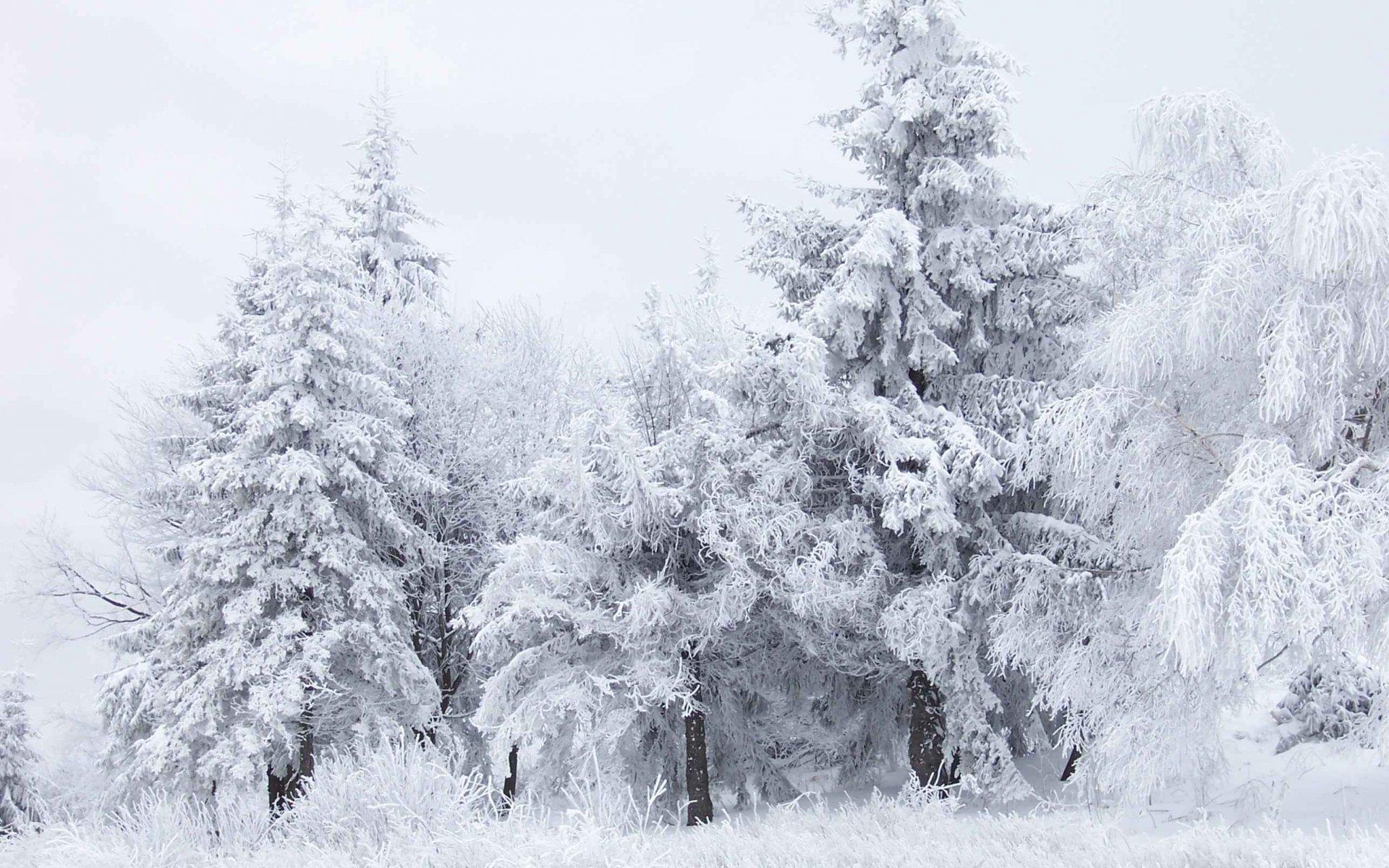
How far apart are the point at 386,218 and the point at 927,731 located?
15.6 m

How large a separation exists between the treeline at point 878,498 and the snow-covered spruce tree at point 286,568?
72 mm

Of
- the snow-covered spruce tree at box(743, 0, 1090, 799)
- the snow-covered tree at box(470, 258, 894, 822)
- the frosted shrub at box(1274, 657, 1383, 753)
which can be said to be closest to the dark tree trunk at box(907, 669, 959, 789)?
the snow-covered spruce tree at box(743, 0, 1090, 799)

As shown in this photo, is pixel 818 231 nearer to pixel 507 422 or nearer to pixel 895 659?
pixel 895 659

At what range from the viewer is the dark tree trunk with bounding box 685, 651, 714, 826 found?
1252 centimetres

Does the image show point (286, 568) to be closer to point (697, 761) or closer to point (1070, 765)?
point (697, 761)

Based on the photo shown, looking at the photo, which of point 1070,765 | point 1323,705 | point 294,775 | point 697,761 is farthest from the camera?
point 294,775

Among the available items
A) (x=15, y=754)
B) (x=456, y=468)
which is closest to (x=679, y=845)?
(x=456, y=468)

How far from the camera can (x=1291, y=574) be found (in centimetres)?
761

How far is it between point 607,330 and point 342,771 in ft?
54.9

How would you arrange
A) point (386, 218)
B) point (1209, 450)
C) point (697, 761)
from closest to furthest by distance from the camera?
point (1209, 450) → point (697, 761) → point (386, 218)

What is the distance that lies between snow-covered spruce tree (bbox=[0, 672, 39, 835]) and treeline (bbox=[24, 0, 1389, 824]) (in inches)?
234

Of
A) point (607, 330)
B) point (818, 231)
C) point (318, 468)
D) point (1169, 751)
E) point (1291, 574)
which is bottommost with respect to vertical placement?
point (1169, 751)

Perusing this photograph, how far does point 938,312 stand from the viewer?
12633 millimetres

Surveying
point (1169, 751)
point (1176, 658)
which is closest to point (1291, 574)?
point (1176, 658)
